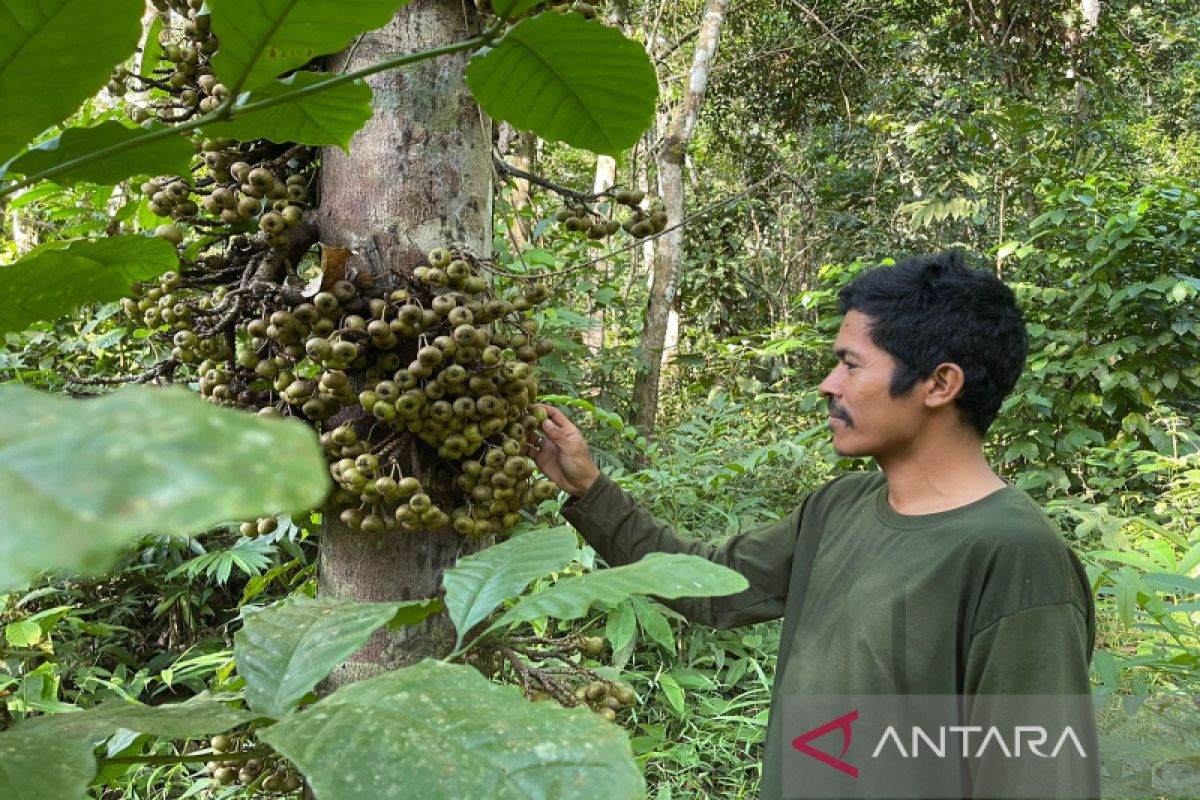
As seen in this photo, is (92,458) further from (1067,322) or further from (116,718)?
(1067,322)

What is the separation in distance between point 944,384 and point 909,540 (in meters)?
0.34

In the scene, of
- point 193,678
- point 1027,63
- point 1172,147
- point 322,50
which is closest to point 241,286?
point 322,50

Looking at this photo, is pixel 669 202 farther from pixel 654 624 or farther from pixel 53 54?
pixel 53 54

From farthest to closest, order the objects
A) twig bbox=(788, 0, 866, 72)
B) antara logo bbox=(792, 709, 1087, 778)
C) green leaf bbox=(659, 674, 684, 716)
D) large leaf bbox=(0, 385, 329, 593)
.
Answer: twig bbox=(788, 0, 866, 72), green leaf bbox=(659, 674, 684, 716), antara logo bbox=(792, 709, 1087, 778), large leaf bbox=(0, 385, 329, 593)

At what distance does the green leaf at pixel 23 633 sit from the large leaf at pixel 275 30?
236 centimetres

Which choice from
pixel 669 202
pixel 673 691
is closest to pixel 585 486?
pixel 673 691

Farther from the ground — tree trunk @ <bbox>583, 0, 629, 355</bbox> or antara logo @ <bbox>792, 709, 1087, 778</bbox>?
tree trunk @ <bbox>583, 0, 629, 355</bbox>

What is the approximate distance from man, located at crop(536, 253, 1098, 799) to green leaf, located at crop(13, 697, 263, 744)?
3.80ft

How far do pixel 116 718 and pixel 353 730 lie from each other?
0.20 m

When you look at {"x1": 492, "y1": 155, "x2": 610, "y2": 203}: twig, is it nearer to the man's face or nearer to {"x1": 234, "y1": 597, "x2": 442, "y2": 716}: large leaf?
the man's face

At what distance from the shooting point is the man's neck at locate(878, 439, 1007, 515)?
1721mm

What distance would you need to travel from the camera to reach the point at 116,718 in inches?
21.1

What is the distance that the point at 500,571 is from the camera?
2.26 ft

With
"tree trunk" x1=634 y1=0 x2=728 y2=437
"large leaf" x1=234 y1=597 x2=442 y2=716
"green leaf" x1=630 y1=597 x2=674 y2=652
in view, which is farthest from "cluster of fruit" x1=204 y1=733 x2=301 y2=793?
"tree trunk" x1=634 y1=0 x2=728 y2=437
